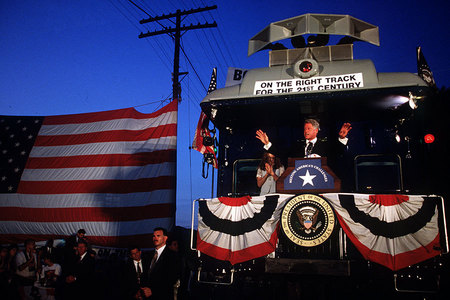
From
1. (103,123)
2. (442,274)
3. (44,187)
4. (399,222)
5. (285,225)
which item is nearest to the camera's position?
(442,274)

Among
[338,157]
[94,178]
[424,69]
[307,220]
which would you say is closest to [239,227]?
[307,220]

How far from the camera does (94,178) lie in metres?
10.7

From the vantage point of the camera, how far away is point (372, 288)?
15.9 ft

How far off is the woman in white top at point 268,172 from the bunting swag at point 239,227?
944 mm

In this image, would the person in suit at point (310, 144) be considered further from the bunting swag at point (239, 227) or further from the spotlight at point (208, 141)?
the bunting swag at point (239, 227)

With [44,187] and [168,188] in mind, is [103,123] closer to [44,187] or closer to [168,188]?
[44,187]

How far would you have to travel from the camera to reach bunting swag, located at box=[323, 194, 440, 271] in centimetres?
468

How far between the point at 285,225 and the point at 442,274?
2199mm

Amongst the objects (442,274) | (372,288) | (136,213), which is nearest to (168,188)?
(136,213)

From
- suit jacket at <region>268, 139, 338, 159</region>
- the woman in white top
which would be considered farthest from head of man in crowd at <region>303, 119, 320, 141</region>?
the woman in white top

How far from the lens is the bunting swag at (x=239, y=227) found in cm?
539

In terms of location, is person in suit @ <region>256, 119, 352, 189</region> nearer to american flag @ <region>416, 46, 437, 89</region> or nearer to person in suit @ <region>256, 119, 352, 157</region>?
person in suit @ <region>256, 119, 352, 157</region>

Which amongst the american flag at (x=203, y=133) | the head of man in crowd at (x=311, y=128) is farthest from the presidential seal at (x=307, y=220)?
the american flag at (x=203, y=133)

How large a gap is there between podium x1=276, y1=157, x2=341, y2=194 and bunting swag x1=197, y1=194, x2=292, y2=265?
253mm
